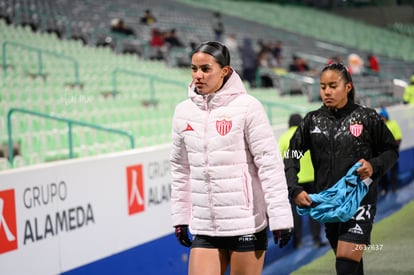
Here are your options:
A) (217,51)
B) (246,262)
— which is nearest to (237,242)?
(246,262)

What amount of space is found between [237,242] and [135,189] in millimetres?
3659

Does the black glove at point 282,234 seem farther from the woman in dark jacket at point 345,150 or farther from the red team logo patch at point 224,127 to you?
the woman in dark jacket at point 345,150

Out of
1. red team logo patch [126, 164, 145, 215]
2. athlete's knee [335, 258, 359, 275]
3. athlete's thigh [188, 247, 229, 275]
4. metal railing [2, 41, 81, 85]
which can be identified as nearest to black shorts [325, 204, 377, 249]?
athlete's knee [335, 258, 359, 275]

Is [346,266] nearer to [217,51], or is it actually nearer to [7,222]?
[217,51]

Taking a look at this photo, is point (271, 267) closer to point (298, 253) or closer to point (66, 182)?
point (298, 253)

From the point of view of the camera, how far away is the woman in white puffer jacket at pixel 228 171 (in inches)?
164

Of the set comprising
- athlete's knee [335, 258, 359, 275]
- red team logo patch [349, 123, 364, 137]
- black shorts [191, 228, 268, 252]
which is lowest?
athlete's knee [335, 258, 359, 275]

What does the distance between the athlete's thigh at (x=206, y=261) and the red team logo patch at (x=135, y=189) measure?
3446mm

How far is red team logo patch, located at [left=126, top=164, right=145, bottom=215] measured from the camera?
7730 mm

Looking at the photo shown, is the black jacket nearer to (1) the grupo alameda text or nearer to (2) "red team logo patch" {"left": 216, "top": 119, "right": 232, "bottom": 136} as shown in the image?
(2) "red team logo patch" {"left": 216, "top": 119, "right": 232, "bottom": 136}

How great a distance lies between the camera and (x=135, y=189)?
7.82 m

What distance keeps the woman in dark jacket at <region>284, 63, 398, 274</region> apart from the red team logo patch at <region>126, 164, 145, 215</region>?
110 inches

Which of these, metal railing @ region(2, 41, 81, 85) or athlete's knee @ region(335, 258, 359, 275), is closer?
athlete's knee @ region(335, 258, 359, 275)

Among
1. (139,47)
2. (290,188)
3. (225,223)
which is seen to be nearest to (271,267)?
(290,188)
